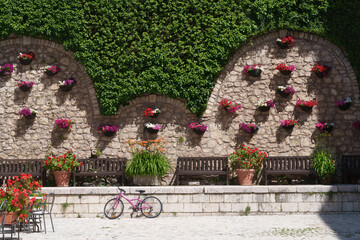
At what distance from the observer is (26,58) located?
504 inches

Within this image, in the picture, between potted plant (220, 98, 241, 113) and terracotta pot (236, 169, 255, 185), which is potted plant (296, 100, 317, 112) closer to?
potted plant (220, 98, 241, 113)

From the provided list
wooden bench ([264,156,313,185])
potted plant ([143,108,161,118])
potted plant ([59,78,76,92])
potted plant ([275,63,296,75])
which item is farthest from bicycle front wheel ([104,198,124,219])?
potted plant ([275,63,296,75])

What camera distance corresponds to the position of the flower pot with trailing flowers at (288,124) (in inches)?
482

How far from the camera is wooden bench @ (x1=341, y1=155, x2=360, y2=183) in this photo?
11.7 meters

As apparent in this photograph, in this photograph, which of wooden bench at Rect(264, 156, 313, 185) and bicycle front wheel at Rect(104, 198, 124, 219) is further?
wooden bench at Rect(264, 156, 313, 185)

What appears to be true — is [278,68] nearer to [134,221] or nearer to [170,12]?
[170,12]

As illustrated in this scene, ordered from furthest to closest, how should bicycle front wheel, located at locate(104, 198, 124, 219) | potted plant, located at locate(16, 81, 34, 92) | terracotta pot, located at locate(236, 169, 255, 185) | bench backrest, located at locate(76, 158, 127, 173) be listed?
1. potted plant, located at locate(16, 81, 34, 92)
2. bench backrest, located at locate(76, 158, 127, 173)
3. terracotta pot, located at locate(236, 169, 255, 185)
4. bicycle front wheel, located at locate(104, 198, 124, 219)

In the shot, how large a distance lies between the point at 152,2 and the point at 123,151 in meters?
4.19

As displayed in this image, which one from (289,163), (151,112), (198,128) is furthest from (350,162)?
(151,112)

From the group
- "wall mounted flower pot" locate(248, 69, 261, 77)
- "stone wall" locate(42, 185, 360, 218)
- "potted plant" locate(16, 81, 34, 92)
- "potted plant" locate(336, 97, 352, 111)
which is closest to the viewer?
"stone wall" locate(42, 185, 360, 218)

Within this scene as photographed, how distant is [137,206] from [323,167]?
4757 millimetres

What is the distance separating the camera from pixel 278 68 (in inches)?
491

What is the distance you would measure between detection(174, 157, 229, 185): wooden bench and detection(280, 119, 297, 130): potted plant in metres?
1.87

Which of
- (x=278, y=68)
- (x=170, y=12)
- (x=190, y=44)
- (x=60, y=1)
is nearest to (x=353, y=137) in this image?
(x=278, y=68)
